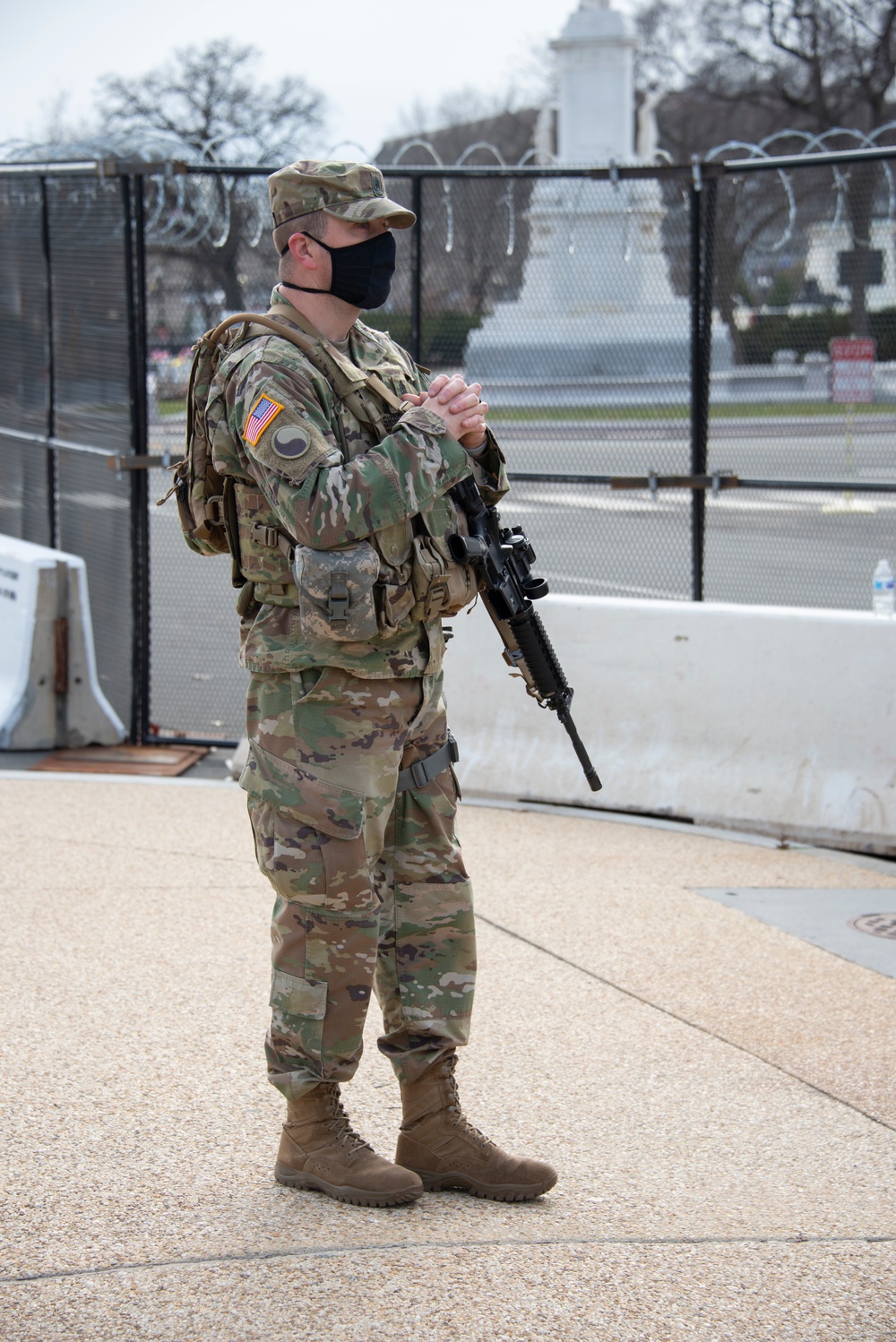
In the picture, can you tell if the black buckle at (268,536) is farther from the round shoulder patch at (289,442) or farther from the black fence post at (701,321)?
the black fence post at (701,321)

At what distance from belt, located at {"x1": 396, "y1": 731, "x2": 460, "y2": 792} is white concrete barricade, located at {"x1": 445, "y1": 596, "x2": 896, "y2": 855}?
291cm

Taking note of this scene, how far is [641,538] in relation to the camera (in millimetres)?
13156

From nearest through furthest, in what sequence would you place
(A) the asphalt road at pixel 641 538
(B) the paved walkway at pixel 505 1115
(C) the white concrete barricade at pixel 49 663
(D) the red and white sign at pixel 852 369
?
(B) the paved walkway at pixel 505 1115
(C) the white concrete barricade at pixel 49 663
(D) the red and white sign at pixel 852 369
(A) the asphalt road at pixel 641 538

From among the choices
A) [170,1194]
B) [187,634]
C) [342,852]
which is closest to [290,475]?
[342,852]

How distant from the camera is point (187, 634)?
406 inches

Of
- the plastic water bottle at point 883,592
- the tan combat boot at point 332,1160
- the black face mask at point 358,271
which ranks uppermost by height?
the black face mask at point 358,271

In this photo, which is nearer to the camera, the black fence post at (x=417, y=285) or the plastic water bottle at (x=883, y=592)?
the plastic water bottle at (x=883, y=592)

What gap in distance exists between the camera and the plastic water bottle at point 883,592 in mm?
5680

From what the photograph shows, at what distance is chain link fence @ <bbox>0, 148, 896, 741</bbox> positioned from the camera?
708cm

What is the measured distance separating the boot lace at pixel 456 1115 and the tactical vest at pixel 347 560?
90cm

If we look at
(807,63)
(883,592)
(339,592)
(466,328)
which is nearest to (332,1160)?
(339,592)

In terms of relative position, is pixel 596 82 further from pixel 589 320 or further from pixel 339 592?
pixel 339 592

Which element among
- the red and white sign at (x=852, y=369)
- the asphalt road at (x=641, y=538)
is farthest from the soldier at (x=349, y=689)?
the red and white sign at (x=852, y=369)

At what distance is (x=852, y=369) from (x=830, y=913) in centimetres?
427
